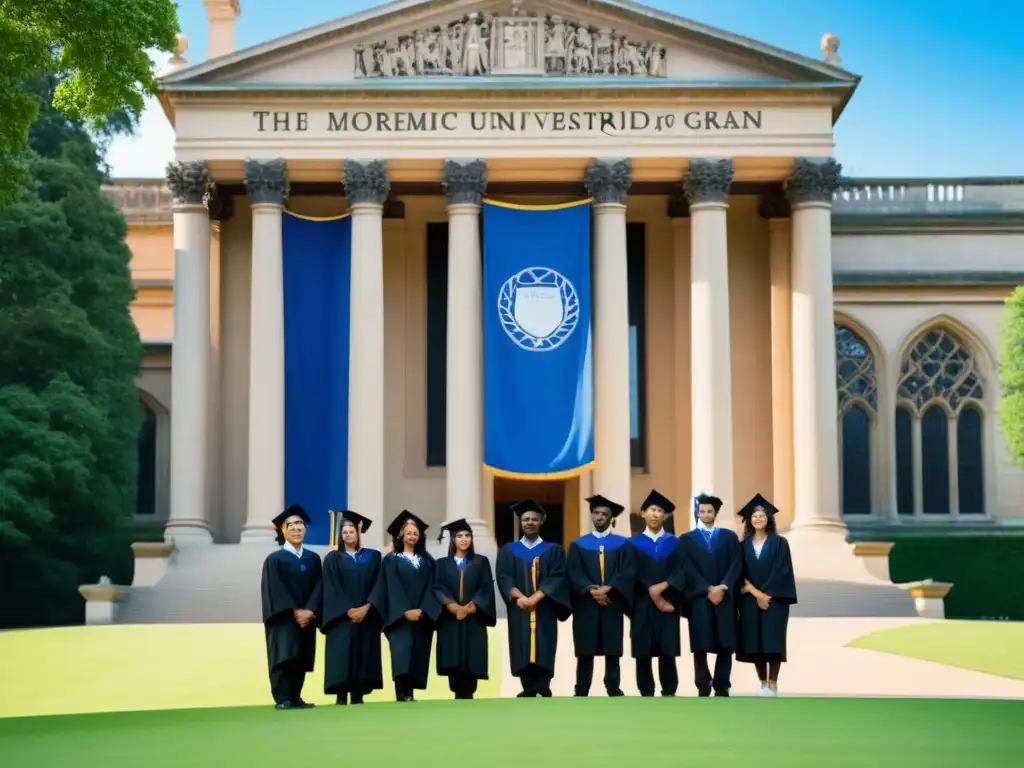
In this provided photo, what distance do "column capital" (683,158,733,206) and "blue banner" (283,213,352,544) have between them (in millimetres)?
8471

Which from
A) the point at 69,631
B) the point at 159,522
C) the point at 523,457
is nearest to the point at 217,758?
the point at 69,631

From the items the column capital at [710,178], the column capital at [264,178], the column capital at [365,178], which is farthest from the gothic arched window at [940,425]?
the column capital at [264,178]

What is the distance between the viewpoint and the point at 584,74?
4341 centimetres

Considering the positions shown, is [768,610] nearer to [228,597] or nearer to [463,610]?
[463,610]

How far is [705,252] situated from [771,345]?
4134mm

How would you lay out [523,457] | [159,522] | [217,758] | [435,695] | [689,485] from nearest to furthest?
[217,758] → [435,695] → [523,457] → [689,485] → [159,522]

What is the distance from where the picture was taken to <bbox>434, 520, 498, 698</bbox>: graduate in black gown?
2136 centimetres

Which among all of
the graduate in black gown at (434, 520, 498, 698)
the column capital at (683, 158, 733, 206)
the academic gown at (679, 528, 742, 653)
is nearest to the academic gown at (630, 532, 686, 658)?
the academic gown at (679, 528, 742, 653)

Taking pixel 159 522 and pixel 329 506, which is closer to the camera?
pixel 329 506

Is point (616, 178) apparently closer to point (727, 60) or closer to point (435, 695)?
point (727, 60)

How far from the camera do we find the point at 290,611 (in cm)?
2044

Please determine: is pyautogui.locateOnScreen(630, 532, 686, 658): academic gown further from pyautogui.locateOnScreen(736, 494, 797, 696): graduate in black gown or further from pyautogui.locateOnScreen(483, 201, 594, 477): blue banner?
pyautogui.locateOnScreen(483, 201, 594, 477): blue banner

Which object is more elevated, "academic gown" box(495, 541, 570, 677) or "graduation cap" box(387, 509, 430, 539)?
"graduation cap" box(387, 509, 430, 539)

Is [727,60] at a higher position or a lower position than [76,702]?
higher
